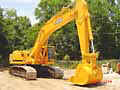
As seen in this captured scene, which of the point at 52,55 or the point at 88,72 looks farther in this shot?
the point at 52,55

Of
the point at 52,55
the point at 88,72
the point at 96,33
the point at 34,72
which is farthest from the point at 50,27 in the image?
the point at 96,33

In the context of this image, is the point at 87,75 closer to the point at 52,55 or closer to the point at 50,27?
the point at 50,27

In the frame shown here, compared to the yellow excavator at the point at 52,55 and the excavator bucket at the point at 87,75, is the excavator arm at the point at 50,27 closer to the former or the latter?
the yellow excavator at the point at 52,55

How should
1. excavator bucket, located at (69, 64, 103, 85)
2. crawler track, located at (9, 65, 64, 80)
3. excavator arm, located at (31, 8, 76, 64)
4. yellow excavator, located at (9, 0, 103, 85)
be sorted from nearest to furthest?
excavator bucket, located at (69, 64, 103, 85) < yellow excavator, located at (9, 0, 103, 85) < excavator arm, located at (31, 8, 76, 64) < crawler track, located at (9, 65, 64, 80)

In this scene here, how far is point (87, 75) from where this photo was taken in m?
13.0

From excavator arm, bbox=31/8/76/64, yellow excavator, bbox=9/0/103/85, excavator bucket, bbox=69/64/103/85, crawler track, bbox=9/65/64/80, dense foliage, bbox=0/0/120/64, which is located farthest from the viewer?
dense foliage, bbox=0/0/120/64

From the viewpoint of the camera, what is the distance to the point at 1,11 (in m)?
37.4

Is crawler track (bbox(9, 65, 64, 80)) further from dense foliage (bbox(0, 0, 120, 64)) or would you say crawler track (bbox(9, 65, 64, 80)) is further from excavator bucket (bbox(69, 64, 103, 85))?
dense foliage (bbox(0, 0, 120, 64))

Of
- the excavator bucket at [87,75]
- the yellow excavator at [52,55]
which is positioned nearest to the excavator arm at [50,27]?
the yellow excavator at [52,55]

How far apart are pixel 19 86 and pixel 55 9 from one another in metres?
33.7

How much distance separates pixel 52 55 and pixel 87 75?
5391mm

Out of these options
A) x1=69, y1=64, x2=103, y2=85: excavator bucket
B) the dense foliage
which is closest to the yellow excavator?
x1=69, y1=64, x2=103, y2=85: excavator bucket

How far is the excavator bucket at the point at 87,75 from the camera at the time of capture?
1307cm

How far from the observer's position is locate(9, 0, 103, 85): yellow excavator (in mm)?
13398
